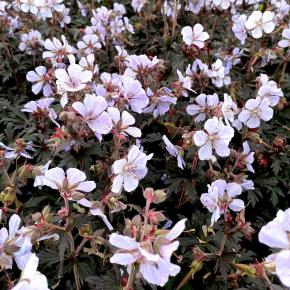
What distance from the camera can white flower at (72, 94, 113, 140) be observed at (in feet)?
5.46

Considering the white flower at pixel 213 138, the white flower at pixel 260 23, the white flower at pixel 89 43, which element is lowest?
the white flower at pixel 89 43

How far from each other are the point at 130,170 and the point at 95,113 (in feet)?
0.80

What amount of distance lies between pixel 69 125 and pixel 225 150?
24.3 inches

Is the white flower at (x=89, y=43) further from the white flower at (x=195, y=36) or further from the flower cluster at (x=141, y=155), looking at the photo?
the white flower at (x=195, y=36)

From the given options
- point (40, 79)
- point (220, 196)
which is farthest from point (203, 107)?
point (40, 79)

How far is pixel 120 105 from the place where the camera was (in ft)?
6.09

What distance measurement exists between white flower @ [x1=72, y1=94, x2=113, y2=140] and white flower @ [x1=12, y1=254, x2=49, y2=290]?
2.41 feet

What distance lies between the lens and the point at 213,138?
1833 millimetres

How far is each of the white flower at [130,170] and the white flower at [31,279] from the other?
603 millimetres

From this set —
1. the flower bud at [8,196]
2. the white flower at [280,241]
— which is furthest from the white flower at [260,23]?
the white flower at [280,241]

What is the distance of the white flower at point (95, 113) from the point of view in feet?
5.46

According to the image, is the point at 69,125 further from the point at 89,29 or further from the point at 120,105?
the point at 89,29

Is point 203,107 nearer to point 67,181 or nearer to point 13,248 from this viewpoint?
point 67,181

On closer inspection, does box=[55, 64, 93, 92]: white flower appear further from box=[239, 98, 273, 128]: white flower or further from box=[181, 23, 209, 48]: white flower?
box=[181, 23, 209, 48]: white flower
